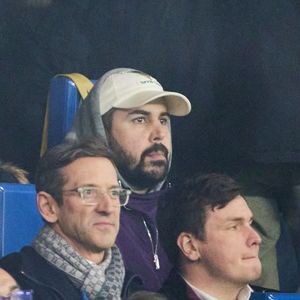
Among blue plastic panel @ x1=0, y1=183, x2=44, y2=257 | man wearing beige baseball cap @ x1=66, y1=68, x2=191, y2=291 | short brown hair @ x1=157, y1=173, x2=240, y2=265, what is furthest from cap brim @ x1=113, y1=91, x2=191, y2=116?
blue plastic panel @ x1=0, y1=183, x2=44, y2=257

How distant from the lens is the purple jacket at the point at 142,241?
206 inches

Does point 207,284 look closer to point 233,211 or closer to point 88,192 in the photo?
point 233,211

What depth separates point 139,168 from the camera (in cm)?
532

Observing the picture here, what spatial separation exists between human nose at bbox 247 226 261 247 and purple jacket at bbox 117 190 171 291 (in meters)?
0.29

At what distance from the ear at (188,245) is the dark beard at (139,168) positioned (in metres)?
0.20

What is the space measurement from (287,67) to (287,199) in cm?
48

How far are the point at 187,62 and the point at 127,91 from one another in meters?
0.33

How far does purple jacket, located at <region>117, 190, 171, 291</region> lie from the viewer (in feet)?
17.2

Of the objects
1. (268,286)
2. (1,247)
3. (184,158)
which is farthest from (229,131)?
(1,247)

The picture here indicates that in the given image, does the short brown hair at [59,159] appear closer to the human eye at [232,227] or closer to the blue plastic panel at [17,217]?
the blue plastic panel at [17,217]

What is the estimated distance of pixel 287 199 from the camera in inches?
221

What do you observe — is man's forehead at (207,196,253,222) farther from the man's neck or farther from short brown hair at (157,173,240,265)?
the man's neck

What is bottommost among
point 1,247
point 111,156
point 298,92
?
point 1,247

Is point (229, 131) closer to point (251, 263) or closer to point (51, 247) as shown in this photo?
point (251, 263)
